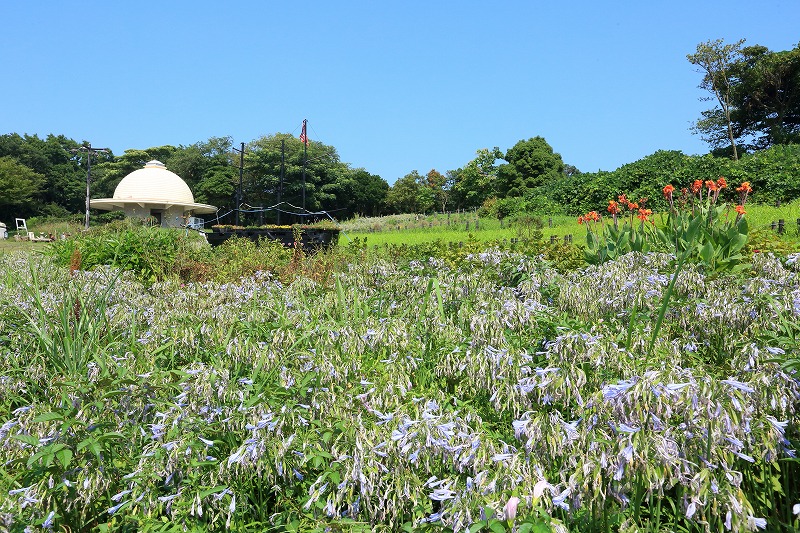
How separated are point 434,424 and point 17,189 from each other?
2726 inches

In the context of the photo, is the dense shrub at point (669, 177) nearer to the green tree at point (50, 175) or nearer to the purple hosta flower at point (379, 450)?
the purple hosta flower at point (379, 450)

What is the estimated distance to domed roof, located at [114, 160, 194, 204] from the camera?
162ft

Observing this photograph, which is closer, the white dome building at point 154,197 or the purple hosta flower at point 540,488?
the purple hosta flower at point 540,488

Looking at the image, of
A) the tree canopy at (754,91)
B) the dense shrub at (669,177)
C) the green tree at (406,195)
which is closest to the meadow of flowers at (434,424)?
the dense shrub at (669,177)

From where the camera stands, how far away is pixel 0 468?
8.57 feet

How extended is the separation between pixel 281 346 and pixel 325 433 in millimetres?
1052

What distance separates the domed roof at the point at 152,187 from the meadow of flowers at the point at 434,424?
49871mm

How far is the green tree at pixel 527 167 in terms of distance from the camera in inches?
1812

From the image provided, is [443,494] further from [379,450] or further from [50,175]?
[50,175]

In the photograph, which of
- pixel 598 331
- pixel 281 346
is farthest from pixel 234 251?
pixel 598 331

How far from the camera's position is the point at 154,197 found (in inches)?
1946

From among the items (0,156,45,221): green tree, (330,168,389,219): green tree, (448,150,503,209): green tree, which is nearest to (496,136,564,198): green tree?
(448,150,503,209): green tree

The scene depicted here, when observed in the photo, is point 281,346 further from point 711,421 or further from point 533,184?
point 533,184

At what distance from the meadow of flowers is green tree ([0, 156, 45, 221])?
217ft
